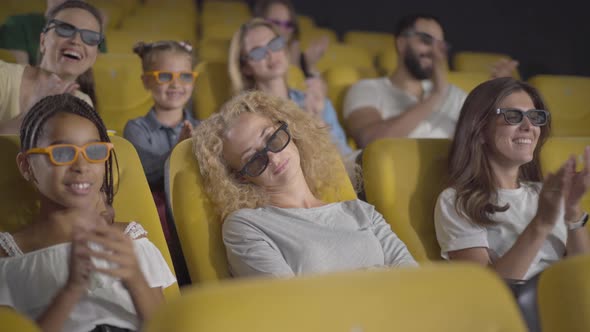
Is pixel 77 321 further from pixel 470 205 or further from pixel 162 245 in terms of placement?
pixel 470 205

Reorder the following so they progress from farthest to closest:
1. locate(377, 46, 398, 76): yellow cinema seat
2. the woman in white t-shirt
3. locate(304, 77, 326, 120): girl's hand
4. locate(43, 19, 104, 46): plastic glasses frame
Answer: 1. locate(377, 46, 398, 76): yellow cinema seat
2. locate(304, 77, 326, 120): girl's hand
3. locate(43, 19, 104, 46): plastic glasses frame
4. the woman in white t-shirt

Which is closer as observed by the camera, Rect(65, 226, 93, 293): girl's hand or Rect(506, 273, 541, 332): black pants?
Rect(65, 226, 93, 293): girl's hand

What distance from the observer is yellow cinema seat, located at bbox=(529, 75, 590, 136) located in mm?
3514

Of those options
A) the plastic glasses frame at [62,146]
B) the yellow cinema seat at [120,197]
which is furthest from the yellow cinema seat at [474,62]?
the plastic glasses frame at [62,146]

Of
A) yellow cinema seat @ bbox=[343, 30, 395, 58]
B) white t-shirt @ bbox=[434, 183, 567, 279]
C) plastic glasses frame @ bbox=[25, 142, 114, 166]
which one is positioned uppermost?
yellow cinema seat @ bbox=[343, 30, 395, 58]

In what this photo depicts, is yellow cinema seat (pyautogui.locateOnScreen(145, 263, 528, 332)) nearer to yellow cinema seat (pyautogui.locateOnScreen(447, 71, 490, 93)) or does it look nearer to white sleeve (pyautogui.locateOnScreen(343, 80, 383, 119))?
white sleeve (pyautogui.locateOnScreen(343, 80, 383, 119))

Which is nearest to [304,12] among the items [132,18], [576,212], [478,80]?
[132,18]

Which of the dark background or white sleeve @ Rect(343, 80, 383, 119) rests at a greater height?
the dark background

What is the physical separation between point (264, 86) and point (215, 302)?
87.2 inches

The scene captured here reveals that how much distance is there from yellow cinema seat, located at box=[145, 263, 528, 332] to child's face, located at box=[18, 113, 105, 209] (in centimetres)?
77

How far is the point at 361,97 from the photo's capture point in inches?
131

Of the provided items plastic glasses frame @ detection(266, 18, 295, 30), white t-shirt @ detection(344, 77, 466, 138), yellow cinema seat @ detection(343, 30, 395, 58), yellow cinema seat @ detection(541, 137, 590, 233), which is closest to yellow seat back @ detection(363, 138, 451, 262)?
yellow cinema seat @ detection(541, 137, 590, 233)

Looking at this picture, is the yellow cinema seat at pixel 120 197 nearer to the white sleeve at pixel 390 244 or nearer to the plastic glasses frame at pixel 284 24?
A: the white sleeve at pixel 390 244

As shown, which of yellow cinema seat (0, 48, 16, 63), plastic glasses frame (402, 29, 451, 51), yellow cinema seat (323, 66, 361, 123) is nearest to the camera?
yellow cinema seat (0, 48, 16, 63)
